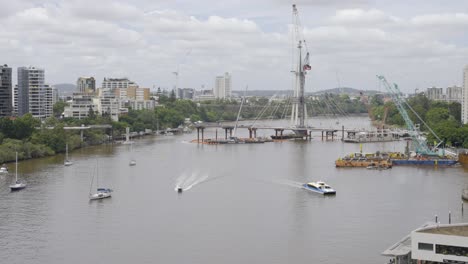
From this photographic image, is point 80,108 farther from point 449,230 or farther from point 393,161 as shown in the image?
point 449,230

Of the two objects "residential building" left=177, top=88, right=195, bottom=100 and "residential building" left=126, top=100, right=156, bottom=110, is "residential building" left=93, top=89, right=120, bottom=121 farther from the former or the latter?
"residential building" left=177, top=88, right=195, bottom=100

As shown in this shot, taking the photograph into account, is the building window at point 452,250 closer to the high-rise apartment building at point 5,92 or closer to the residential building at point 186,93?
the high-rise apartment building at point 5,92

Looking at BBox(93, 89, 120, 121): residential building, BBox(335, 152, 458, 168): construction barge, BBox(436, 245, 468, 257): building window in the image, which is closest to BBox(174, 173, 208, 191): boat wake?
BBox(335, 152, 458, 168): construction barge

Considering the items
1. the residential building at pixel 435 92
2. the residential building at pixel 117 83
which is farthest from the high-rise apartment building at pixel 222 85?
the residential building at pixel 117 83

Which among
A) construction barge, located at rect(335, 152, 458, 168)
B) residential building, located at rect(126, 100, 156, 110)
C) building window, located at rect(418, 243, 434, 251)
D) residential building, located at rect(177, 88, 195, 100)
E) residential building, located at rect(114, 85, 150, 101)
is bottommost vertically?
building window, located at rect(418, 243, 434, 251)

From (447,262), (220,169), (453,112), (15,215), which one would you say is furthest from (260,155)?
(453,112)

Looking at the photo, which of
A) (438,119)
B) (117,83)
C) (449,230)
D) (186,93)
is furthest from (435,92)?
(449,230)
